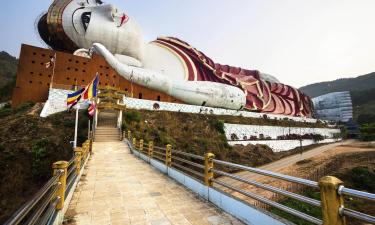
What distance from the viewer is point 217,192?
15.0ft

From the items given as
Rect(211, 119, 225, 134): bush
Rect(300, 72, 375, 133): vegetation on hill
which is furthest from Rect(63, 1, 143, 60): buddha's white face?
Rect(300, 72, 375, 133): vegetation on hill

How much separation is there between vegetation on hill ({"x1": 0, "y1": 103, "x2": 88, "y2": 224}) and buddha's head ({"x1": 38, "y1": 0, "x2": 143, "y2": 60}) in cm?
1113

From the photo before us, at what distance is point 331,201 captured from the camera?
2.27m

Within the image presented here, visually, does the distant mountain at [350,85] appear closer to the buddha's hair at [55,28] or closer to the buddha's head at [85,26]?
the buddha's head at [85,26]

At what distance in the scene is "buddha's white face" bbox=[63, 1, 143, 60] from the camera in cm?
2477

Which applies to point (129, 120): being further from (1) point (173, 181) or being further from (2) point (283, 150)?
(2) point (283, 150)

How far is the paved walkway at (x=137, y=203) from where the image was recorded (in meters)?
3.87

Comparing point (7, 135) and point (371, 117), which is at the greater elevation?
point (371, 117)

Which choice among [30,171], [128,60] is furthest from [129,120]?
[128,60]

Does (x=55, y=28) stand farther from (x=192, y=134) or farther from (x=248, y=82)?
(x=248, y=82)

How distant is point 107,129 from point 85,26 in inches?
553

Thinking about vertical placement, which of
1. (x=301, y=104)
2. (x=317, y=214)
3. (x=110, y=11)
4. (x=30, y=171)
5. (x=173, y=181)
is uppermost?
(x=110, y=11)

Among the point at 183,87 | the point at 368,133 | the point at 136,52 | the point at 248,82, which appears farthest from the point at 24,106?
the point at 368,133

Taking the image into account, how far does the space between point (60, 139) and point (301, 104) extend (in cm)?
4741
